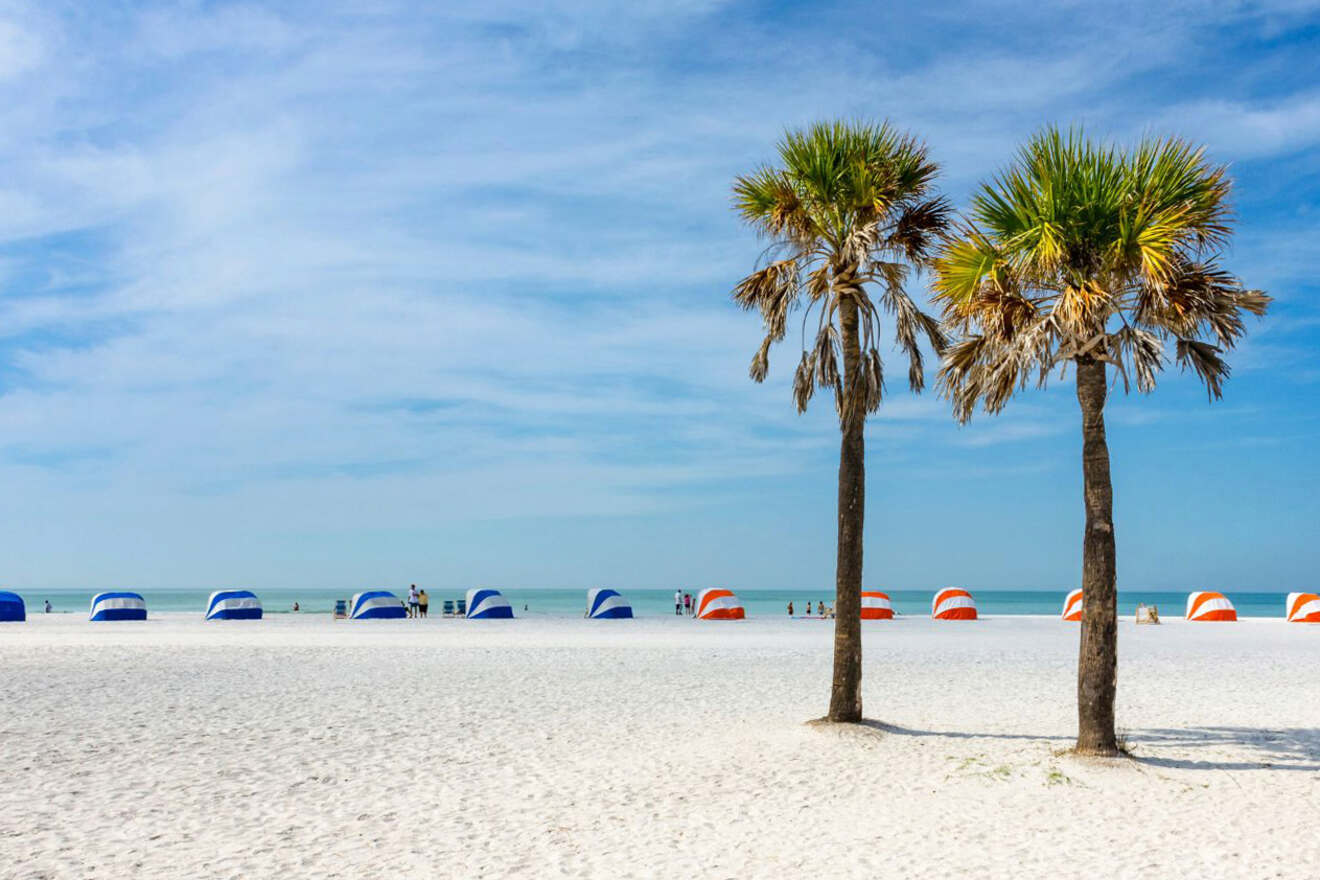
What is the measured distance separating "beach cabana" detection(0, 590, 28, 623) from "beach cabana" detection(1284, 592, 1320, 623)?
51.9 m

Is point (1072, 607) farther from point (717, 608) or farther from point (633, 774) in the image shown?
point (633, 774)

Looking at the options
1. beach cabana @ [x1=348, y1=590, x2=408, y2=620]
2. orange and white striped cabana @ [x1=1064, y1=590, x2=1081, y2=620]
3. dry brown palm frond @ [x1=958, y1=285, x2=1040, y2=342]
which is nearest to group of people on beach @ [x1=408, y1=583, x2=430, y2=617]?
beach cabana @ [x1=348, y1=590, x2=408, y2=620]

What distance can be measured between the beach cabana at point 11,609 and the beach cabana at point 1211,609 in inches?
1904

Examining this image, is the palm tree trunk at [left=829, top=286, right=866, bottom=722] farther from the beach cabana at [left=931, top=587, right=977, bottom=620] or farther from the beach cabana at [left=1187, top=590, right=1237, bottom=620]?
the beach cabana at [left=1187, top=590, right=1237, bottom=620]

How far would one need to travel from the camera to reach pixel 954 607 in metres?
47.2

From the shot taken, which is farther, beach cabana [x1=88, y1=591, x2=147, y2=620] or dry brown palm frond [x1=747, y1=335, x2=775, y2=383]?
beach cabana [x1=88, y1=591, x2=147, y2=620]

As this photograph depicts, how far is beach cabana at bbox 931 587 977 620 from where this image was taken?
46844 mm

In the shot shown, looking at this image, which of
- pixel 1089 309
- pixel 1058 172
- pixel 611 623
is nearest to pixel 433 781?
pixel 1089 309

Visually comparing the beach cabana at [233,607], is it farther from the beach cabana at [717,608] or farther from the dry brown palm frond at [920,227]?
the dry brown palm frond at [920,227]

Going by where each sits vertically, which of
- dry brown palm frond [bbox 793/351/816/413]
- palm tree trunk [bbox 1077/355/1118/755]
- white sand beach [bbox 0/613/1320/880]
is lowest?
white sand beach [bbox 0/613/1320/880]

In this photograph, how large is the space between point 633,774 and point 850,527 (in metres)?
4.37

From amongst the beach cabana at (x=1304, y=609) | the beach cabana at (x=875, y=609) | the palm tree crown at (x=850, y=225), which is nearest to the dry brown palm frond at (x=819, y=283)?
the palm tree crown at (x=850, y=225)

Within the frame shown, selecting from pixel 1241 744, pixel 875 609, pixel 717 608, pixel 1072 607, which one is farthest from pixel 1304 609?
pixel 1241 744

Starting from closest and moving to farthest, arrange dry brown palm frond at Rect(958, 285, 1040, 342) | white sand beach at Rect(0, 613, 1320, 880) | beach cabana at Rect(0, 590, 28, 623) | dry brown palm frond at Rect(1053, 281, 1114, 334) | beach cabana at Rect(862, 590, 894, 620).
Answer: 1. white sand beach at Rect(0, 613, 1320, 880)
2. dry brown palm frond at Rect(1053, 281, 1114, 334)
3. dry brown palm frond at Rect(958, 285, 1040, 342)
4. beach cabana at Rect(0, 590, 28, 623)
5. beach cabana at Rect(862, 590, 894, 620)
